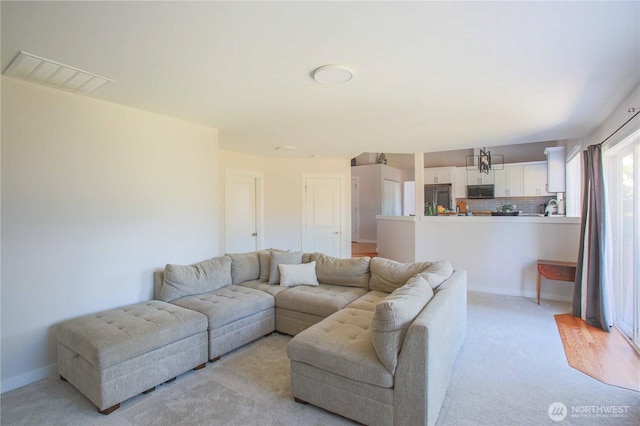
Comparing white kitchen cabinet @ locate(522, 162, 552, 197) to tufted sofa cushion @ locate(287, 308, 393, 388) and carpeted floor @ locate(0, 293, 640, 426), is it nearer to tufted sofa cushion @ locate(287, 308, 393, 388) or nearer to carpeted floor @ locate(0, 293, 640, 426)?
carpeted floor @ locate(0, 293, 640, 426)

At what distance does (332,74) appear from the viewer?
238cm

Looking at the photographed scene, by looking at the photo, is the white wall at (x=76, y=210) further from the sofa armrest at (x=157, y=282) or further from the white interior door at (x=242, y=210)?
the white interior door at (x=242, y=210)

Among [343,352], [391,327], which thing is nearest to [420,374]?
[391,327]

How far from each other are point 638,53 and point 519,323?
2846 millimetres

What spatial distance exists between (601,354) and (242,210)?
195 inches

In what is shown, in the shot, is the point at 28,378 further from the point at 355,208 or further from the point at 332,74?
the point at 355,208

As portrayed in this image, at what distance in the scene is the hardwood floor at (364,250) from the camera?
308 inches

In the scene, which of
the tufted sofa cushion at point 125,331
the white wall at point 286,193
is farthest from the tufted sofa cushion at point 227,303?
the white wall at point 286,193

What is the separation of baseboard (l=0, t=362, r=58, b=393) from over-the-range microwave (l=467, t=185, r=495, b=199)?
329 inches

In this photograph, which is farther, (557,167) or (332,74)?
(557,167)

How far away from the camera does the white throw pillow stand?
3785 mm

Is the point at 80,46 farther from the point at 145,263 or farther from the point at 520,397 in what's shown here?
the point at 520,397

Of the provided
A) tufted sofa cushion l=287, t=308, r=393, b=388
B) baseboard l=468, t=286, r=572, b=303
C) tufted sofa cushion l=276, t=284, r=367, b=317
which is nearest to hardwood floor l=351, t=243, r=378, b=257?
baseboard l=468, t=286, r=572, b=303

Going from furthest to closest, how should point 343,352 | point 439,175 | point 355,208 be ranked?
point 355,208 → point 439,175 → point 343,352
